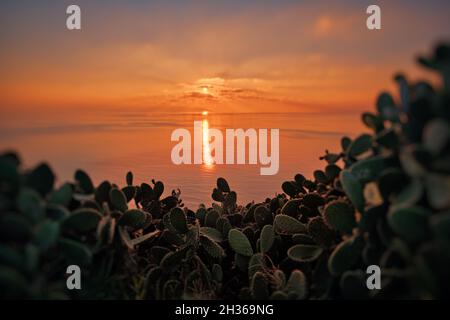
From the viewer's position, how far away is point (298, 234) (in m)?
3.17

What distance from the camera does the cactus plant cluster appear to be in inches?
80.4

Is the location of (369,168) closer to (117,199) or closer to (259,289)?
(259,289)

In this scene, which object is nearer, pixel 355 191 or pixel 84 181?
pixel 355 191

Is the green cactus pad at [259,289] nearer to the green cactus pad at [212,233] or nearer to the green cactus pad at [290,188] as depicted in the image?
the green cactus pad at [212,233]

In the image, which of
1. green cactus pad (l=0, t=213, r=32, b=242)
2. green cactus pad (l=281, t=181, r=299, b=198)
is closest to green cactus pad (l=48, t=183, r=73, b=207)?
green cactus pad (l=0, t=213, r=32, b=242)

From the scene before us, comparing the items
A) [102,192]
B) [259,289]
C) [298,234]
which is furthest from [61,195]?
[298,234]

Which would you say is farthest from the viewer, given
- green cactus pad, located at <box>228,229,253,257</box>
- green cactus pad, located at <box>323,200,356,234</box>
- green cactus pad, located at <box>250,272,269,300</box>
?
green cactus pad, located at <box>228,229,253,257</box>

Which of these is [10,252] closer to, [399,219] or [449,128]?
[399,219]

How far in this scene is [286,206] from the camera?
3.62 m

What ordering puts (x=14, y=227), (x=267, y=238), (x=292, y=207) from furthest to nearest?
1. (x=292, y=207)
2. (x=267, y=238)
3. (x=14, y=227)

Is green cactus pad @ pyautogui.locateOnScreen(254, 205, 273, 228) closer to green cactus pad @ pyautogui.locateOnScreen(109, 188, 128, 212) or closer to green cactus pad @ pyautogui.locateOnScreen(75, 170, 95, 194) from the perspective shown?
green cactus pad @ pyautogui.locateOnScreen(109, 188, 128, 212)

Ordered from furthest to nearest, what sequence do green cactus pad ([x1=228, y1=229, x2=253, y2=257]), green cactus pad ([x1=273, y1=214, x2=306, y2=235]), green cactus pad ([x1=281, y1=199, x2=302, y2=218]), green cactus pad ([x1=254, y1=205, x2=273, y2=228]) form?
1. green cactus pad ([x1=254, y1=205, x2=273, y2=228])
2. green cactus pad ([x1=281, y1=199, x2=302, y2=218])
3. green cactus pad ([x1=228, y1=229, x2=253, y2=257])
4. green cactus pad ([x1=273, y1=214, x2=306, y2=235])
